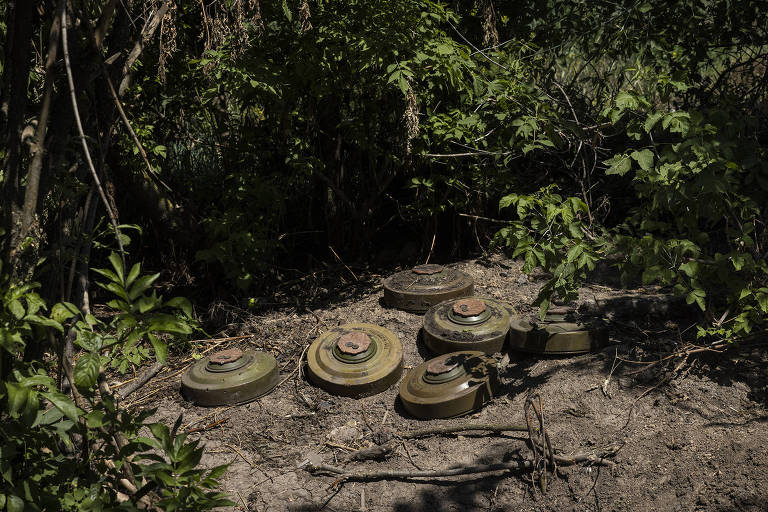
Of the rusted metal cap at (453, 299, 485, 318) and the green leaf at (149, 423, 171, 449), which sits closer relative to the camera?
the green leaf at (149, 423, 171, 449)

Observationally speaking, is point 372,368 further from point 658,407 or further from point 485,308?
point 658,407

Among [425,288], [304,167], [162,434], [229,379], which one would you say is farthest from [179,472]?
[304,167]

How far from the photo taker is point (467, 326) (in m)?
3.71

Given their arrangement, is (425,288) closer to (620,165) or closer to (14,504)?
(620,165)

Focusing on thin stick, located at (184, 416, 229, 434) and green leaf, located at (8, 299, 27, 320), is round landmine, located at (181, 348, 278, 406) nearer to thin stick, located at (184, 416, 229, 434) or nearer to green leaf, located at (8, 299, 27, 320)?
thin stick, located at (184, 416, 229, 434)

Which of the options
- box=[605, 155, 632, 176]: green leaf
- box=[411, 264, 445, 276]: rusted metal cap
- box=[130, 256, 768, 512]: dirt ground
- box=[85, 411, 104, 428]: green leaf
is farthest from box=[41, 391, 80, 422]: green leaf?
box=[411, 264, 445, 276]: rusted metal cap

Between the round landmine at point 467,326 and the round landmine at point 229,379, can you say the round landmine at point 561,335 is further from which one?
the round landmine at point 229,379

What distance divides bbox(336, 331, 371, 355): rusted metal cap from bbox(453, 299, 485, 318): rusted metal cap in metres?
0.57

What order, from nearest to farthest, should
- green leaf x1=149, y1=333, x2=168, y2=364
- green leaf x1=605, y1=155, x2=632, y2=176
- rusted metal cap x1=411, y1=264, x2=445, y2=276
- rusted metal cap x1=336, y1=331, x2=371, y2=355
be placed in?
green leaf x1=149, y1=333, x2=168, y2=364, green leaf x1=605, y1=155, x2=632, y2=176, rusted metal cap x1=336, y1=331, x2=371, y2=355, rusted metal cap x1=411, y1=264, x2=445, y2=276

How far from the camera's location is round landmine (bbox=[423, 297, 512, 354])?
3.61 metres

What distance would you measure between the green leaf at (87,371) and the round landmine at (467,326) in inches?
89.4

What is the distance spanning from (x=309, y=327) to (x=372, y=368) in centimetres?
94

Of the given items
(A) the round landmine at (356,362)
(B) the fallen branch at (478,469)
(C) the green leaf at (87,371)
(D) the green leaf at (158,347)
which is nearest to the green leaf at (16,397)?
(C) the green leaf at (87,371)

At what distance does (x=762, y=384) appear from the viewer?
9.18 feet
